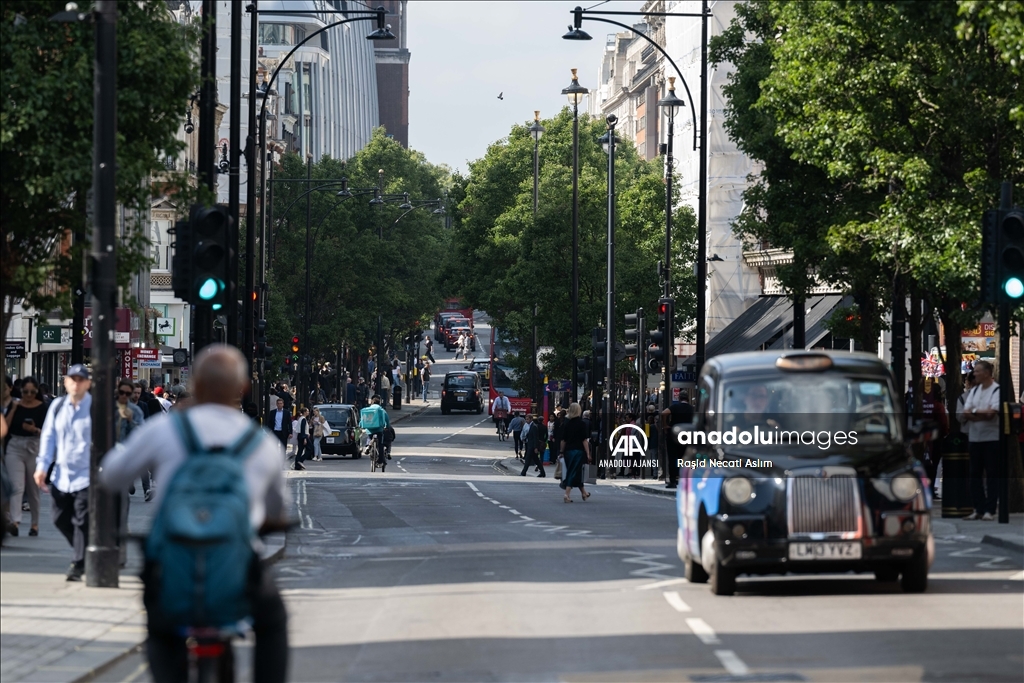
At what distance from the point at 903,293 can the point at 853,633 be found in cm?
1975

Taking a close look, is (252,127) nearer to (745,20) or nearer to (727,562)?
(745,20)

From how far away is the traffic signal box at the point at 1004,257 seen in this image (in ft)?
70.4

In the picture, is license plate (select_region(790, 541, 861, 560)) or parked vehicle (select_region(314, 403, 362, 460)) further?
parked vehicle (select_region(314, 403, 362, 460))

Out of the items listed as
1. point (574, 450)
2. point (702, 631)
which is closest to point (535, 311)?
point (574, 450)

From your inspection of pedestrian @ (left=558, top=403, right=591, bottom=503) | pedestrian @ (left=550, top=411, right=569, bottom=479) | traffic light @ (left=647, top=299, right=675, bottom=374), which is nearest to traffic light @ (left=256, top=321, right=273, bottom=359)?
pedestrian @ (left=550, top=411, right=569, bottom=479)

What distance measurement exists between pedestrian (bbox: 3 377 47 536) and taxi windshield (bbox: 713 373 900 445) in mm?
8888

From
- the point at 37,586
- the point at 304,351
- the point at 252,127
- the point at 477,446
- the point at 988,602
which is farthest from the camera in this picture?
the point at 304,351

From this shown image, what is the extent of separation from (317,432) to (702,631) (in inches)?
1837

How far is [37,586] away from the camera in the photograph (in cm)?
1573

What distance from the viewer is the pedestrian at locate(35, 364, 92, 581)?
54.0 feet

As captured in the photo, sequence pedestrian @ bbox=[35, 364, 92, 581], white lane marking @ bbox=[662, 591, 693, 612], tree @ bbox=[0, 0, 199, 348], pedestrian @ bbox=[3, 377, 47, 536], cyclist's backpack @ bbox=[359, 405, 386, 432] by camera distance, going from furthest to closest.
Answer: cyclist's backpack @ bbox=[359, 405, 386, 432], pedestrian @ bbox=[3, 377, 47, 536], tree @ bbox=[0, 0, 199, 348], pedestrian @ bbox=[35, 364, 92, 581], white lane marking @ bbox=[662, 591, 693, 612]

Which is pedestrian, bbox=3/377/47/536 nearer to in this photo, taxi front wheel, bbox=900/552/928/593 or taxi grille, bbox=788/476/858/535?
taxi grille, bbox=788/476/858/535

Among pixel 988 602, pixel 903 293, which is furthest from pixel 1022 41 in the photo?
pixel 903 293

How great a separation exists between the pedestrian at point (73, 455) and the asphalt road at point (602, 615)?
193 cm
